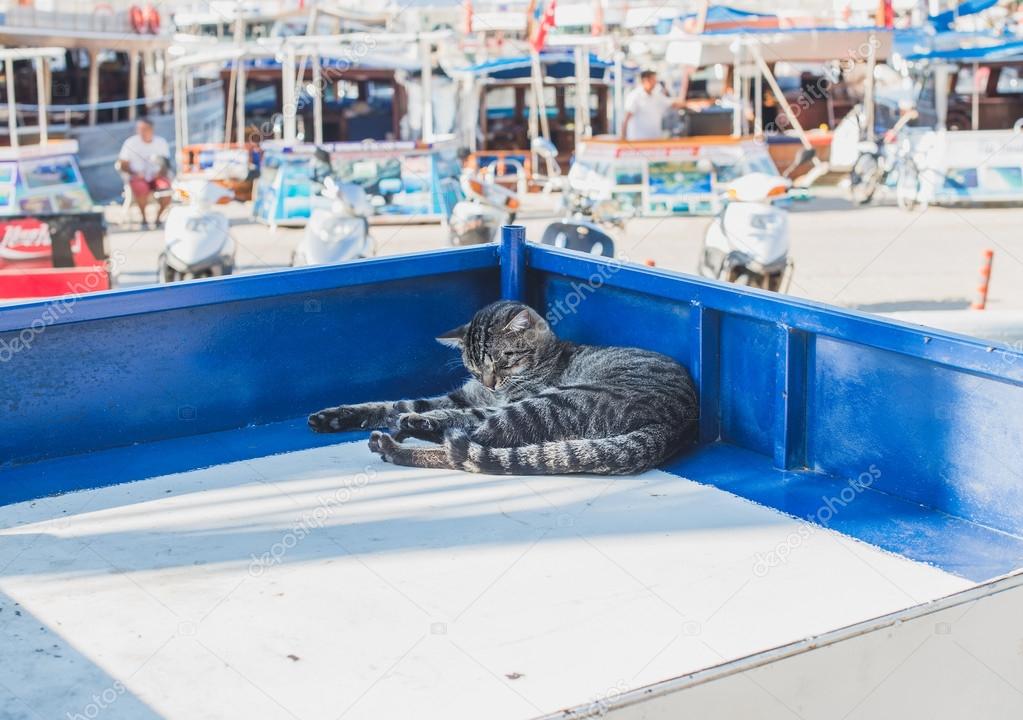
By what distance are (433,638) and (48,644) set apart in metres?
0.96

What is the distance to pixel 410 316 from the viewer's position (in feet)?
16.9

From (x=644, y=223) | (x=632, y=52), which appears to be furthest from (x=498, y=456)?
(x=632, y=52)

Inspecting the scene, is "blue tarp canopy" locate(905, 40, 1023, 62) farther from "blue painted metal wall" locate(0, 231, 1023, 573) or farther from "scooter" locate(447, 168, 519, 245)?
"blue painted metal wall" locate(0, 231, 1023, 573)

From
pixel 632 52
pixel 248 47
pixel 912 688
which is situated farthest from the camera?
pixel 632 52

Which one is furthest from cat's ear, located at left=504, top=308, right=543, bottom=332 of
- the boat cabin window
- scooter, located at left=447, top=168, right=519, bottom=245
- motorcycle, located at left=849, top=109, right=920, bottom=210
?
the boat cabin window

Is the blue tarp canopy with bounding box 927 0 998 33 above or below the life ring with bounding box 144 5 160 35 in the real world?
below

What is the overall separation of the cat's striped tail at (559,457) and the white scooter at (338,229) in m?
5.45

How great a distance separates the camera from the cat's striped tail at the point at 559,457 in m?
4.12

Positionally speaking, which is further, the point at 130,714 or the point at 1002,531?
the point at 1002,531

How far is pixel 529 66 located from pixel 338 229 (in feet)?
45.7

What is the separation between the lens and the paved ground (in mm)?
11461

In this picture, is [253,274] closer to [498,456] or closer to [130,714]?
[498,456]

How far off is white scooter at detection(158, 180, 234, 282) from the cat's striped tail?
19.2 feet

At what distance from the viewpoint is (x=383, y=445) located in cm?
430
